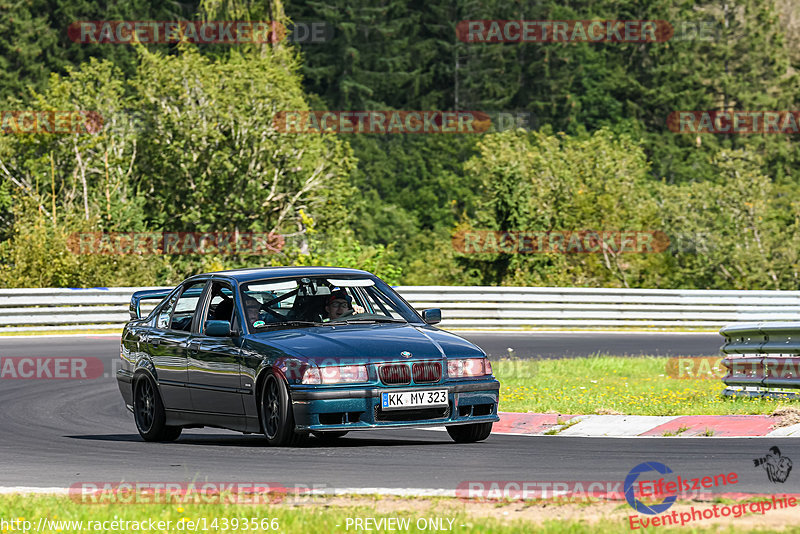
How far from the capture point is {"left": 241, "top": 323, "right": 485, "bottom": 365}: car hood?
10.2 meters

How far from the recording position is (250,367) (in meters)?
10.6

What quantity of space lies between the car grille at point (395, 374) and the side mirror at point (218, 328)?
1.50 m

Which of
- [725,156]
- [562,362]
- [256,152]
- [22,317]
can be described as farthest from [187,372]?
[725,156]

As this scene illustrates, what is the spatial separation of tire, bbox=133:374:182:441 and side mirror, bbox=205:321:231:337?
4.12 ft

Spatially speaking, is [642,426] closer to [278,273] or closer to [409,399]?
[409,399]

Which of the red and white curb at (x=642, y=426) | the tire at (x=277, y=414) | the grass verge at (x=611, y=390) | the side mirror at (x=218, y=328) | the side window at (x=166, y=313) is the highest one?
the side mirror at (x=218, y=328)

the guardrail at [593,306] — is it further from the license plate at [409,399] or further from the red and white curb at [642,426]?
the license plate at [409,399]

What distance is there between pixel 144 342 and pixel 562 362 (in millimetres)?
8844

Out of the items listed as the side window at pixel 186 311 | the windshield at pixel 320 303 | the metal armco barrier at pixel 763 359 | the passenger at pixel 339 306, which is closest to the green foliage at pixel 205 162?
the metal armco barrier at pixel 763 359

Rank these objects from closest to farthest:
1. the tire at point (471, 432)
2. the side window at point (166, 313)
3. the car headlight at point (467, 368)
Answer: the car headlight at point (467, 368)
the tire at point (471, 432)
the side window at point (166, 313)

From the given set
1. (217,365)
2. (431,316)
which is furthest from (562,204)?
(217,365)

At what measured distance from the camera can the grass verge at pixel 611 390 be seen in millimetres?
12945

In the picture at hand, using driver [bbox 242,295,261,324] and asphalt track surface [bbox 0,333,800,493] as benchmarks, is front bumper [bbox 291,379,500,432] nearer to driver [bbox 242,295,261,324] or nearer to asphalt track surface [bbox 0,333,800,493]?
asphalt track surface [bbox 0,333,800,493]

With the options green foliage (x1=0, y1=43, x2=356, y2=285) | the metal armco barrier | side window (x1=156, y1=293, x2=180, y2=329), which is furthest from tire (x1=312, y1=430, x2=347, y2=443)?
green foliage (x1=0, y1=43, x2=356, y2=285)
